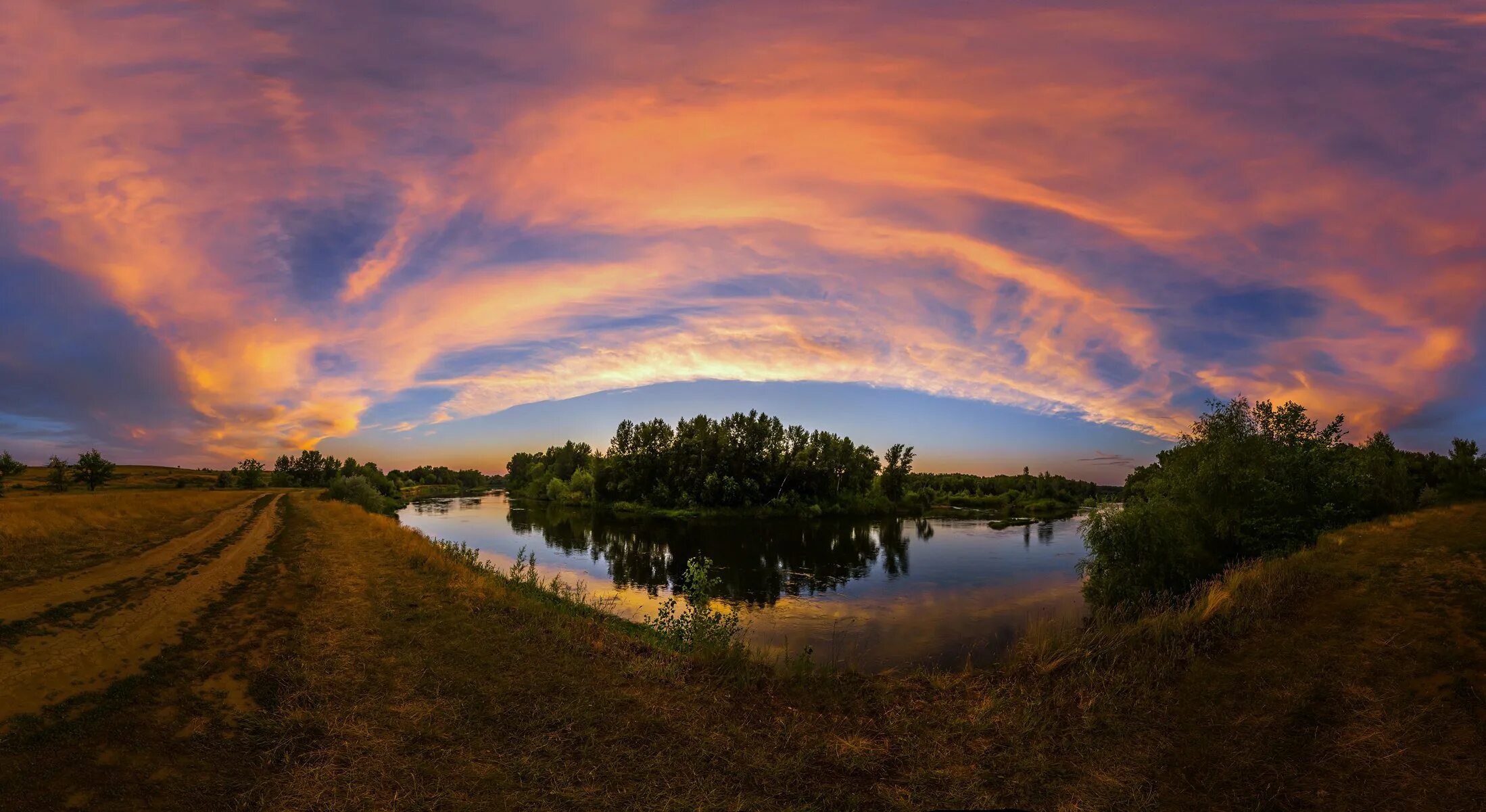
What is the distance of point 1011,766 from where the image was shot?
6840mm

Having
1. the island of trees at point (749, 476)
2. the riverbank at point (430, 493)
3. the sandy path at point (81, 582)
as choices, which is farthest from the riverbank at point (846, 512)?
the sandy path at point (81, 582)

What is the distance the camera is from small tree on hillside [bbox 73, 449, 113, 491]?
88.4 meters

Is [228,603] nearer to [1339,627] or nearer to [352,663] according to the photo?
[352,663]

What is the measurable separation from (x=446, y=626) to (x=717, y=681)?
671 centimetres

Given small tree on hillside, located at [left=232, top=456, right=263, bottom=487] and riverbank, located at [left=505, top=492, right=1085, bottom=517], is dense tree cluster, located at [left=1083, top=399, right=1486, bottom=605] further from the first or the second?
small tree on hillside, located at [left=232, top=456, right=263, bottom=487]

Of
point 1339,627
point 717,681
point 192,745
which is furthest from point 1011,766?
point 1339,627

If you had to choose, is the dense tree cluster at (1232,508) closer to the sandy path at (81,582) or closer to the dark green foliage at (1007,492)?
the sandy path at (81,582)

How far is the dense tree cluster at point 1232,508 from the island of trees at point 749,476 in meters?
59.5

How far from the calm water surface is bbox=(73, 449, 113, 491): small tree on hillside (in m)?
62.6

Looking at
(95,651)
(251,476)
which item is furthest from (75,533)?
(251,476)

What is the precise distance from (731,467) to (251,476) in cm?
10808

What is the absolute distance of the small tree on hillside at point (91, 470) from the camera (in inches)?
3479

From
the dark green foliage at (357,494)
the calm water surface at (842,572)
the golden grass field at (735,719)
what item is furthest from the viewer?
the dark green foliage at (357,494)

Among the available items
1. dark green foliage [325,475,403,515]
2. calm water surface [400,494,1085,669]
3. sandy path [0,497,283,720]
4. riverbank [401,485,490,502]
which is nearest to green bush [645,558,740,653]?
calm water surface [400,494,1085,669]
